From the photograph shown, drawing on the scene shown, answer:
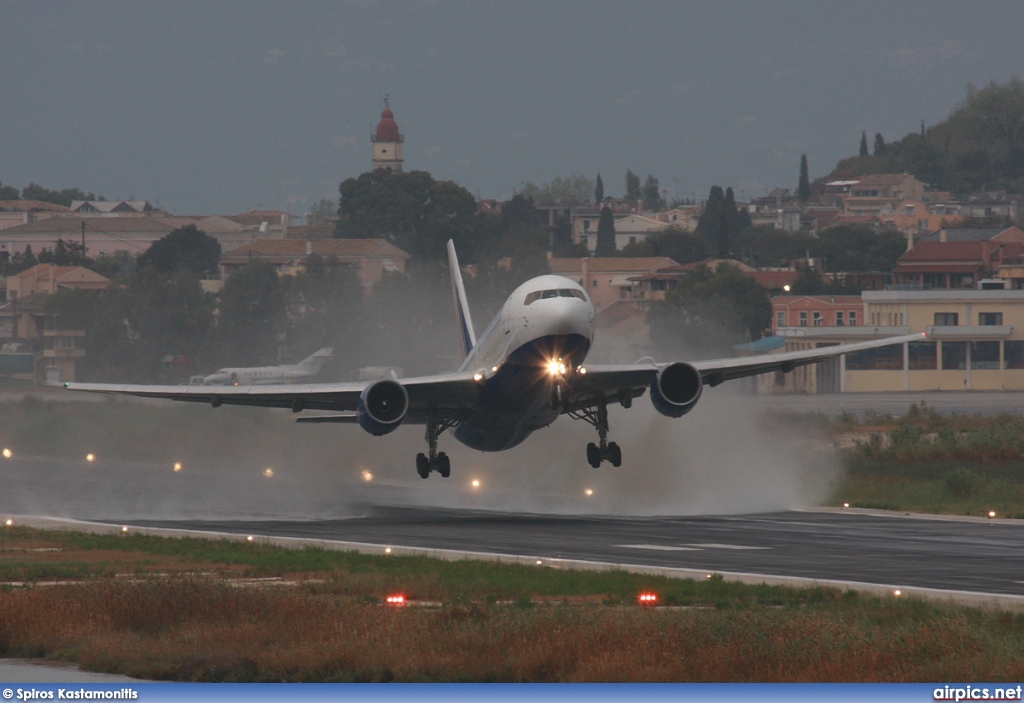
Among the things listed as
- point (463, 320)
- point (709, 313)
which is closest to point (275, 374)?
point (709, 313)

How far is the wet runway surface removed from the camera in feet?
109

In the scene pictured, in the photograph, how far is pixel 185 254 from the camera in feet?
628

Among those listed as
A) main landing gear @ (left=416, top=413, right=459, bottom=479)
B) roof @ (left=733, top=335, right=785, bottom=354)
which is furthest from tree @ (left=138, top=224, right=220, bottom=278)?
main landing gear @ (left=416, top=413, right=459, bottom=479)

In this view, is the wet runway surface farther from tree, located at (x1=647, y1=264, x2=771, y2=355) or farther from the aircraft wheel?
tree, located at (x1=647, y1=264, x2=771, y2=355)

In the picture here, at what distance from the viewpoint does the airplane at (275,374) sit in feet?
398

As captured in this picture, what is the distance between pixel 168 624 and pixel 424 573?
820 centimetres

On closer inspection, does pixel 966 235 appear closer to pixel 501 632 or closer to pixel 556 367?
pixel 556 367

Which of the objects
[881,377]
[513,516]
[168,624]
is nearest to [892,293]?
[881,377]

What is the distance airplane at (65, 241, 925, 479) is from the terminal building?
247 feet

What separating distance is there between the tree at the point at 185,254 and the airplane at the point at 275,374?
64.5m

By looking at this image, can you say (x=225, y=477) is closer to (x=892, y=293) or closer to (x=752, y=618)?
(x=752, y=618)

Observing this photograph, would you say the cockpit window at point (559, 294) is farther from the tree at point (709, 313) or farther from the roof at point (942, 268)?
the roof at point (942, 268)

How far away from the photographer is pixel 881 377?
415 feet

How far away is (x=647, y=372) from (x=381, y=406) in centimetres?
769
